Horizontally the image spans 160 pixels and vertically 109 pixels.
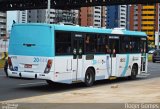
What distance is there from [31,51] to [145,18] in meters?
104

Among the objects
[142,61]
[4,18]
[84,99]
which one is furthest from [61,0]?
[4,18]

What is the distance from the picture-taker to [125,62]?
958 inches

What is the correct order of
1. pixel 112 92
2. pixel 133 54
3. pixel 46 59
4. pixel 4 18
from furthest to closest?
pixel 4 18
pixel 133 54
pixel 46 59
pixel 112 92

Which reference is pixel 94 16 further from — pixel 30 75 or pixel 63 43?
pixel 30 75

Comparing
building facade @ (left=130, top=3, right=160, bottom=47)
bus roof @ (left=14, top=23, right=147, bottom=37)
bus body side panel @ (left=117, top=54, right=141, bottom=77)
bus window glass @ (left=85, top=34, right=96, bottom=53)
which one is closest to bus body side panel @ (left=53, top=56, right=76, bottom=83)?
bus roof @ (left=14, top=23, right=147, bottom=37)

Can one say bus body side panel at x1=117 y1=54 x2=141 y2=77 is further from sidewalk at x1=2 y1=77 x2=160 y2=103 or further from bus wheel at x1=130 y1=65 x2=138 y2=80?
sidewalk at x1=2 y1=77 x2=160 y2=103

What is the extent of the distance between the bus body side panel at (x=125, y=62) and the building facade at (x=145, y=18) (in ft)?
286

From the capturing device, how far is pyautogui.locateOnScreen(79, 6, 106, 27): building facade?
101 metres

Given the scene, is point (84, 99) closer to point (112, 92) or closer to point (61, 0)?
point (112, 92)

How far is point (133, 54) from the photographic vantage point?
25.2 metres

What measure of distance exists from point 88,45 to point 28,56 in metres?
3.13

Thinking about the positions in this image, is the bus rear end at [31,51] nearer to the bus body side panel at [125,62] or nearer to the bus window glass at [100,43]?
the bus window glass at [100,43]

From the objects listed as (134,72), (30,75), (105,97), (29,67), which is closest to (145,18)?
(134,72)

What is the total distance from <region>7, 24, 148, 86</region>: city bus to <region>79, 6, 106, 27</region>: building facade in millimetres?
74854
